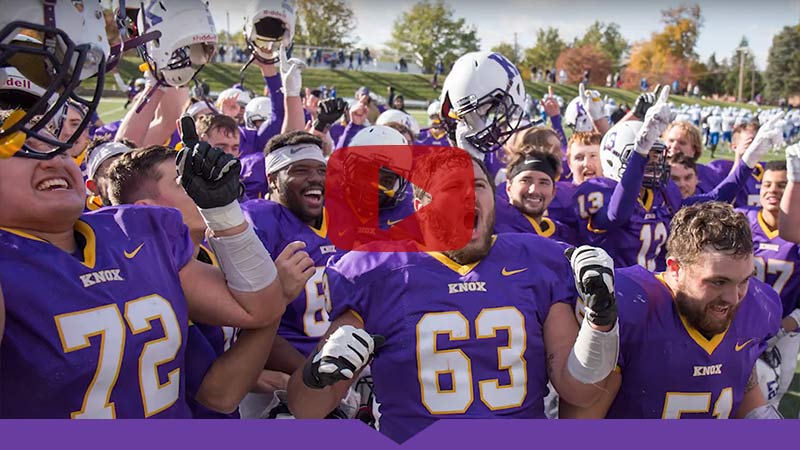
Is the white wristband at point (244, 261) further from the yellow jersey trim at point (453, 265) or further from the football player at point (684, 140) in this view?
the football player at point (684, 140)

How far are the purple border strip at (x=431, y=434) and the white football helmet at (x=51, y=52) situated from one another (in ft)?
2.24

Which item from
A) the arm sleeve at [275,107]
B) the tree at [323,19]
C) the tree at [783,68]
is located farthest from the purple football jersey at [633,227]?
the tree at [783,68]

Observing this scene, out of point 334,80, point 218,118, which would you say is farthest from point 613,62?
point 218,118

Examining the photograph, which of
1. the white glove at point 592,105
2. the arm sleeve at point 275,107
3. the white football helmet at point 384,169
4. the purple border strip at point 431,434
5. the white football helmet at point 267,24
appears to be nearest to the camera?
the purple border strip at point 431,434

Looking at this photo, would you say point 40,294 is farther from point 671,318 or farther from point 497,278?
point 671,318

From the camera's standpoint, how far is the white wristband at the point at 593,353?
1.74 metres

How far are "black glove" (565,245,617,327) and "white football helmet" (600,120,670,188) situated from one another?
2.08 meters

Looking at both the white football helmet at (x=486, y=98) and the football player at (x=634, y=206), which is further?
the football player at (x=634, y=206)

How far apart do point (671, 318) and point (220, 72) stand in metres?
30.7

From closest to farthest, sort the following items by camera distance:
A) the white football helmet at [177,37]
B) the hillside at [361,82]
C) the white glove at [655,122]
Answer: the white football helmet at [177,37] < the white glove at [655,122] < the hillside at [361,82]

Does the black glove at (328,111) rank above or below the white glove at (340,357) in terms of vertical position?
above

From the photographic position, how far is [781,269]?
3488 millimetres

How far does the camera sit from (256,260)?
166 centimetres

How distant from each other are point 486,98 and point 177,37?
1.57 meters
